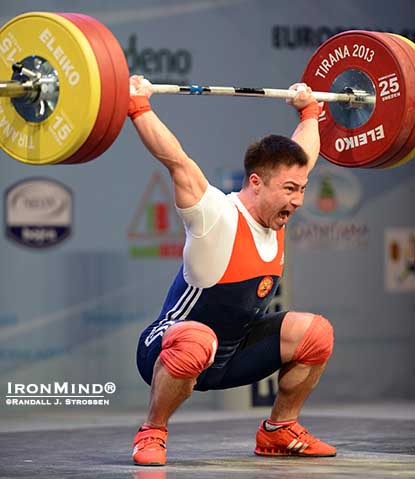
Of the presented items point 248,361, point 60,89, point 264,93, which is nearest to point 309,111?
point 264,93

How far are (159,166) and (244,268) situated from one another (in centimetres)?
293

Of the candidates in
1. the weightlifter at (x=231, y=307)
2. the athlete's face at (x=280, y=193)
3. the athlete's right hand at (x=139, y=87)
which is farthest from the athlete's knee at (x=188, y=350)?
the athlete's right hand at (x=139, y=87)

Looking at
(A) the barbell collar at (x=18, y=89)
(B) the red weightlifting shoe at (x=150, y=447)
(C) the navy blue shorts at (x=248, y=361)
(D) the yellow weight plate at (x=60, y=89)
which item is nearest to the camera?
(D) the yellow weight plate at (x=60, y=89)

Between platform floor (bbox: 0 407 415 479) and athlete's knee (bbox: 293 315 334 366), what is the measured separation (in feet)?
1.26

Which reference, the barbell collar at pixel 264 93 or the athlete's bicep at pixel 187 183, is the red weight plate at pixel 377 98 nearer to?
the barbell collar at pixel 264 93

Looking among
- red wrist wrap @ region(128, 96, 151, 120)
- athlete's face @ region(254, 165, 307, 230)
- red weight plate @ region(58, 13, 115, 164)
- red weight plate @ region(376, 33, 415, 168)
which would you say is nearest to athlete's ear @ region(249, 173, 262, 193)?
athlete's face @ region(254, 165, 307, 230)

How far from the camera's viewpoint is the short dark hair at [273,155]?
14.7 ft

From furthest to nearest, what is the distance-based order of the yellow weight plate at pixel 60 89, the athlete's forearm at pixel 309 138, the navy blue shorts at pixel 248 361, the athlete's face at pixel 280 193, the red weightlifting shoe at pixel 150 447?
1. the athlete's forearm at pixel 309 138
2. the navy blue shorts at pixel 248 361
3. the athlete's face at pixel 280 193
4. the red weightlifting shoe at pixel 150 447
5. the yellow weight plate at pixel 60 89

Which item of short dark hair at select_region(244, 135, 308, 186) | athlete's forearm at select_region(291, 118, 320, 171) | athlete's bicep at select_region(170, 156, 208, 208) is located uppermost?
athlete's forearm at select_region(291, 118, 320, 171)

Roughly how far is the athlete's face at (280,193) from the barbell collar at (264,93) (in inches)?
14.9

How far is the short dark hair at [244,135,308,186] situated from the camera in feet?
14.7

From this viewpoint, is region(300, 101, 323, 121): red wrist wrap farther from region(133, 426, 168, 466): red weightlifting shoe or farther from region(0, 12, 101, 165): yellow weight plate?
region(133, 426, 168, 466): red weightlifting shoe

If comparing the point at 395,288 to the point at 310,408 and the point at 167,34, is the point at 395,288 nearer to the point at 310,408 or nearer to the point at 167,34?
the point at 310,408

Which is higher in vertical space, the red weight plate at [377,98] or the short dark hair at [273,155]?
the red weight plate at [377,98]
